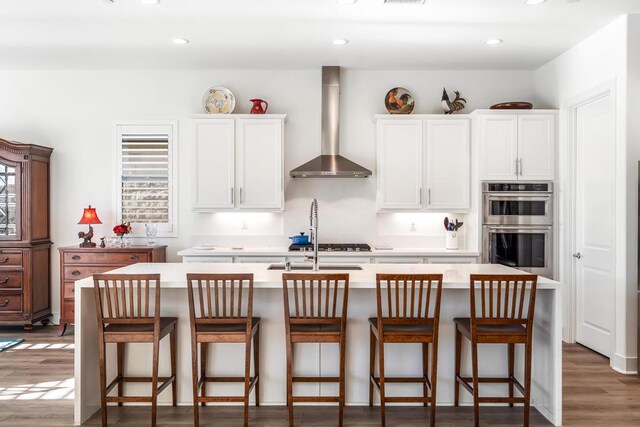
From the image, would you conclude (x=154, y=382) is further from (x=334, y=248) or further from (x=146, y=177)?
(x=146, y=177)

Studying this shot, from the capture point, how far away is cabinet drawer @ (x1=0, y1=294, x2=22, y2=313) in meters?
5.09

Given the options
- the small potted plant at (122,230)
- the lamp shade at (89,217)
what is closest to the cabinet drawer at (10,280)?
the lamp shade at (89,217)

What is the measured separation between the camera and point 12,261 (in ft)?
16.7

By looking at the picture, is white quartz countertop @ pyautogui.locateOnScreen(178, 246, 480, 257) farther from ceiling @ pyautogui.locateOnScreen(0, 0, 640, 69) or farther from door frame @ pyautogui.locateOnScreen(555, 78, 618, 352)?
ceiling @ pyautogui.locateOnScreen(0, 0, 640, 69)

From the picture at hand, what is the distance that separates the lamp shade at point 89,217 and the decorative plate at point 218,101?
1724 millimetres

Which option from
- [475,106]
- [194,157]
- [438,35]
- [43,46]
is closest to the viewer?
[438,35]

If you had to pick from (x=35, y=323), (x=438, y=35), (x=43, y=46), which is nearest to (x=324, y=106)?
(x=438, y=35)

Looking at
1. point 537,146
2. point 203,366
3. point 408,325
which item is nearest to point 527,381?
point 408,325

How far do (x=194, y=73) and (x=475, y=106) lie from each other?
11.1 ft

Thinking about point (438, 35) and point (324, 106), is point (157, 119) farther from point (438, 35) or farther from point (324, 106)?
point (438, 35)

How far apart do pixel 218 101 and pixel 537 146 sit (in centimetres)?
359

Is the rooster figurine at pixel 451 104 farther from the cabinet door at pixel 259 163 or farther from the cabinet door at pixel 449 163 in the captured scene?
the cabinet door at pixel 259 163

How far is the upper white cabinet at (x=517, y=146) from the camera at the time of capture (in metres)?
5.08

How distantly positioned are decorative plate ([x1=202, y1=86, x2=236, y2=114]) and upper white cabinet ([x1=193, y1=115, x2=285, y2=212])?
0.25 meters
